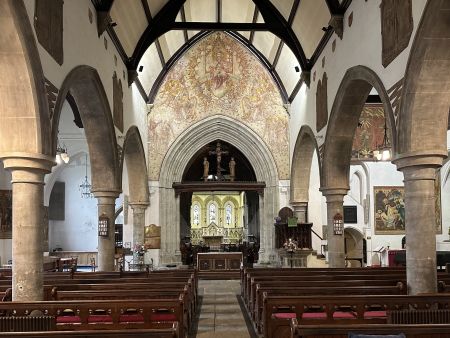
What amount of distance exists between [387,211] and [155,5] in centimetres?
1020

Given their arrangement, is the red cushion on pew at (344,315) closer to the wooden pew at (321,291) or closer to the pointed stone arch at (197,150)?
the wooden pew at (321,291)

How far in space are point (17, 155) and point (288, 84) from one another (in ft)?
43.3

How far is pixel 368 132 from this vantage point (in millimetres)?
18172

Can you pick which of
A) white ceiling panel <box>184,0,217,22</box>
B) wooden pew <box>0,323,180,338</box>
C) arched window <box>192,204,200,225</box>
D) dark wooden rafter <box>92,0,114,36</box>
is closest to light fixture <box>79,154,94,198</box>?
white ceiling panel <box>184,0,217,22</box>

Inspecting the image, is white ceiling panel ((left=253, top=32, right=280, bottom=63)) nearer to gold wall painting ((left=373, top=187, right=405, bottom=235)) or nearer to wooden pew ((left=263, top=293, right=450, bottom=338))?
gold wall painting ((left=373, top=187, right=405, bottom=235))

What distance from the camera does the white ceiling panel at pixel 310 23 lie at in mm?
13070

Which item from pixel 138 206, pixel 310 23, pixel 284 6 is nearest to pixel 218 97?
pixel 138 206

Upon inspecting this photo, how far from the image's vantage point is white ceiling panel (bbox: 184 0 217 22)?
686 inches

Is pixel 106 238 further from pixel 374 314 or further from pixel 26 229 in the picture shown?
pixel 374 314

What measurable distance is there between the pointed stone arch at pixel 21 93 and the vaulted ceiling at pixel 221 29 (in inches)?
174

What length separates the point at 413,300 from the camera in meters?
6.15

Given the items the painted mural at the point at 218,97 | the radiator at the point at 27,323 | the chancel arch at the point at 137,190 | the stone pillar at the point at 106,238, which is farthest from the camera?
the painted mural at the point at 218,97

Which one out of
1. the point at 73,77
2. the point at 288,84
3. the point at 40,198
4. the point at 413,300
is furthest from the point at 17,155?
the point at 288,84

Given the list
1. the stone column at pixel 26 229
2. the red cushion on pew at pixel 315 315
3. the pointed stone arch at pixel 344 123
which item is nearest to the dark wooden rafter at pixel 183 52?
the pointed stone arch at pixel 344 123
